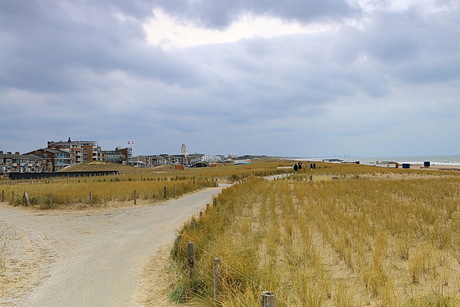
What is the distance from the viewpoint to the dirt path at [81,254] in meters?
6.99

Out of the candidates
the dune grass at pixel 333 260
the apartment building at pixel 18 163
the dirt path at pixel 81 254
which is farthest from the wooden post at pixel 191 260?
the apartment building at pixel 18 163

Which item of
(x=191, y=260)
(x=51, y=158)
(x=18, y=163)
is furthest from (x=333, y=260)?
(x=51, y=158)

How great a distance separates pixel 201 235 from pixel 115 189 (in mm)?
19140

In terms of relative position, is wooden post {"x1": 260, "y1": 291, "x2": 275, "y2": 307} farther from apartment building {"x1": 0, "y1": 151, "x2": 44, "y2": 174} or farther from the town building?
the town building

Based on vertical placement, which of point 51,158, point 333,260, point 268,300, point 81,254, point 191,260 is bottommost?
point 81,254

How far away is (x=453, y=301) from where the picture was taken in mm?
4812

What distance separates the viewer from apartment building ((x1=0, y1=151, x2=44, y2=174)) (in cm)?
8638

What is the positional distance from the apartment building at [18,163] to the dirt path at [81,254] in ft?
263

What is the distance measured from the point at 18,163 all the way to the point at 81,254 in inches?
3803

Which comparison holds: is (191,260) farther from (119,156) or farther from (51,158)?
(119,156)

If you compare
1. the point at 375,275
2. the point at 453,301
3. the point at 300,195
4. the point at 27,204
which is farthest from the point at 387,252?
the point at 27,204

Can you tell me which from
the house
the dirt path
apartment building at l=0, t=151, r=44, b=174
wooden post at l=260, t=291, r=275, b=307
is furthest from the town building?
wooden post at l=260, t=291, r=275, b=307

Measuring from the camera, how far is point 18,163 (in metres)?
91.5

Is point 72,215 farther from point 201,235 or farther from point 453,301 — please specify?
point 453,301
